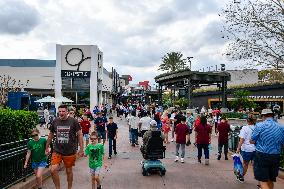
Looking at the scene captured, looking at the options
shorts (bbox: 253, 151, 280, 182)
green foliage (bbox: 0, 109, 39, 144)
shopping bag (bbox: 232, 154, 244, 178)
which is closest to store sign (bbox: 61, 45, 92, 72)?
green foliage (bbox: 0, 109, 39, 144)

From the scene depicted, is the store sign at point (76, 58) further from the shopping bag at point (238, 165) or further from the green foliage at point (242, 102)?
the shopping bag at point (238, 165)

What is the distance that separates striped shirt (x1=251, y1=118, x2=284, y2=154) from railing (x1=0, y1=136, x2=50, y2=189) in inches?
204

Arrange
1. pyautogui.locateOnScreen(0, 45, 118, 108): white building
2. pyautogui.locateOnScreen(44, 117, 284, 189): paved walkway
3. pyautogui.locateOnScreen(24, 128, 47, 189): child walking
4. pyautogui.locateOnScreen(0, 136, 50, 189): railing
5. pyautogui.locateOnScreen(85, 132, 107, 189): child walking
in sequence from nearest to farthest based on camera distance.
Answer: pyautogui.locateOnScreen(0, 136, 50, 189): railing, pyautogui.locateOnScreen(24, 128, 47, 189): child walking, pyautogui.locateOnScreen(85, 132, 107, 189): child walking, pyautogui.locateOnScreen(44, 117, 284, 189): paved walkway, pyautogui.locateOnScreen(0, 45, 118, 108): white building

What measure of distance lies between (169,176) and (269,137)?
4.69m

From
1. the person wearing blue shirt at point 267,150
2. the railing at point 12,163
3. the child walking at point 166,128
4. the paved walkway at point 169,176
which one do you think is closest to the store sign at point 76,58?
the child walking at point 166,128

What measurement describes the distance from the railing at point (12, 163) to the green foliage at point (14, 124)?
311 millimetres

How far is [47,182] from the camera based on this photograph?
34.9 ft

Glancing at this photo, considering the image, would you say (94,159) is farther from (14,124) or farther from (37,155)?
(14,124)

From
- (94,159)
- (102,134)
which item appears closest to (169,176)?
(94,159)

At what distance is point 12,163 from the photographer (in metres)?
9.38

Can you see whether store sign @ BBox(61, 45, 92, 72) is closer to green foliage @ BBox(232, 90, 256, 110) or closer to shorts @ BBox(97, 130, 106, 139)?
green foliage @ BBox(232, 90, 256, 110)

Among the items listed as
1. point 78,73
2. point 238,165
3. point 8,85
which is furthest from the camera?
point 8,85

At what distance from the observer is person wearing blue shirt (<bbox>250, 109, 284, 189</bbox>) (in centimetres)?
735

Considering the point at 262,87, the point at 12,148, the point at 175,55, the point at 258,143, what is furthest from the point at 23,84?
the point at 258,143
